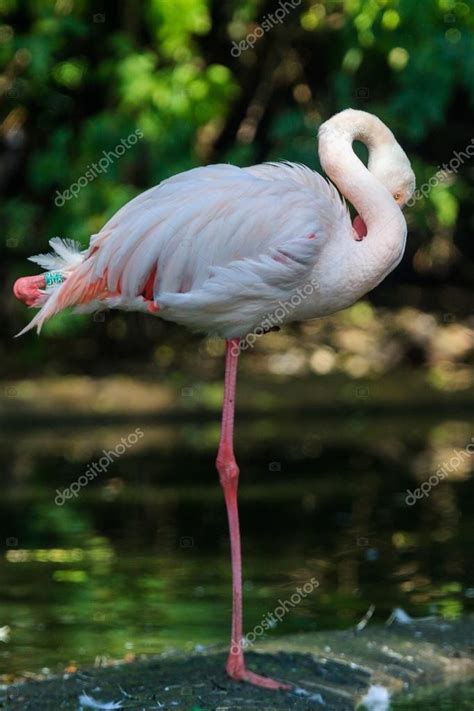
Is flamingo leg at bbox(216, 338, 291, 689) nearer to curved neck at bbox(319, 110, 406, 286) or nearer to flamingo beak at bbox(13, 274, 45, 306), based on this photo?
curved neck at bbox(319, 110, 406, 286)

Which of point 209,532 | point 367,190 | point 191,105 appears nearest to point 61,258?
point 367,190

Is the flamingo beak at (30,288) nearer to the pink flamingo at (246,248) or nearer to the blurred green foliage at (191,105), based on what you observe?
the pink flamingo at (246,248)

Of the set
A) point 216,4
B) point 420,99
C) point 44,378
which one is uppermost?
point 216,4

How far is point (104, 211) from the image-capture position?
14141mm

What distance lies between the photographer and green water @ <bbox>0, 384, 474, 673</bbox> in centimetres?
678

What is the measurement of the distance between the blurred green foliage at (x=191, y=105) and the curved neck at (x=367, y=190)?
6419mm

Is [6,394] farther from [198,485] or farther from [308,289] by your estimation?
[308,289]

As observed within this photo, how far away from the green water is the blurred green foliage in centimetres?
273

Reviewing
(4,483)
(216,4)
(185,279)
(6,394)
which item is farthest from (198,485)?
(216,4)

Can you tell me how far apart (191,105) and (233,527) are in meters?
8.95

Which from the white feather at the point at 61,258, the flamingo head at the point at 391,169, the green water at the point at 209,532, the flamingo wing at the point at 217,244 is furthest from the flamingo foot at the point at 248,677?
the flamingo head at the point at 391,169

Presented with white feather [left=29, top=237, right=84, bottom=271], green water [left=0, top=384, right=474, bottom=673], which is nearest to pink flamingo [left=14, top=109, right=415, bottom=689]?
white feather [left=29, top=237, right=84, bottom=271]

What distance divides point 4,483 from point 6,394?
10.9 feet

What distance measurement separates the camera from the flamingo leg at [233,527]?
5477mm
